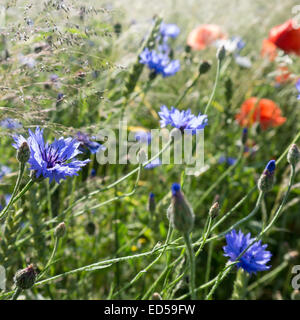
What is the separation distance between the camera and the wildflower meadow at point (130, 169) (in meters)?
0.80

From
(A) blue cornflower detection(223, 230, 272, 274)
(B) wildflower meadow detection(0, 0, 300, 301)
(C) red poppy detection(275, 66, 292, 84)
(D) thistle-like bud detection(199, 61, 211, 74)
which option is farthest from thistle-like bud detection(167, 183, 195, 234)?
(C) red poppy detection(275, 66, 292, 84)

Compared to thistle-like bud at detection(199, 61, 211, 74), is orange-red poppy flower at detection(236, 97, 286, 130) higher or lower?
lower

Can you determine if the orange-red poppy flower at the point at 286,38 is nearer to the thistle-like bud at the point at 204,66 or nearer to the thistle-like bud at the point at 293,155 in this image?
the thistle-like bud at the point at 204,66

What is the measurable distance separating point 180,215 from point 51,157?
0.97ft

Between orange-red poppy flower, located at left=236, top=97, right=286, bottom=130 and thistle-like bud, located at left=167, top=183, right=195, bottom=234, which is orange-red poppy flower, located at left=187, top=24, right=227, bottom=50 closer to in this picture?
orange-red poppy flower, located at left=236, top=97, right=286, bottom=130

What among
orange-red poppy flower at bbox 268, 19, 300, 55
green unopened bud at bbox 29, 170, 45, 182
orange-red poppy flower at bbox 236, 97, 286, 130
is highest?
orange-red poppy flower at bbox 268, 19, 300, 55

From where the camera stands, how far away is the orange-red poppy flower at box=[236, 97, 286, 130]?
1659 millimetres

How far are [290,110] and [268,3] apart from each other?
0.85 metres

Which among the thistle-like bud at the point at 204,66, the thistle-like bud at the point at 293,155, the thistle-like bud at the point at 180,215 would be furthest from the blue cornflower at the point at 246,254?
the thistle-like bud at the point at 204,66

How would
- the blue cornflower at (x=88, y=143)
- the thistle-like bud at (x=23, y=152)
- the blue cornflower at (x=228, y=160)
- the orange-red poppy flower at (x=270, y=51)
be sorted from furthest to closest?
the orange-red poppy flower at (x=270, y=51) < the blue cornflower at (x=228, y=160) < the blue cornflower at (x=88, y=143) < the thistle-like bud at (x=23, y=152)

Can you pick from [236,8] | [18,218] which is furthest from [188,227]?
[236,8]

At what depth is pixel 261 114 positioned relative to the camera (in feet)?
5.52
